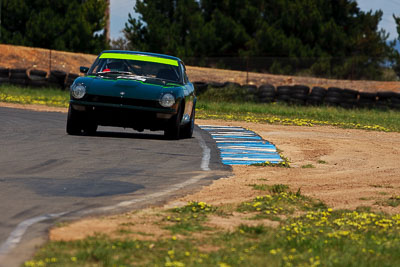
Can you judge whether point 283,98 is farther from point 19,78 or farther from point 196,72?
point 196,72

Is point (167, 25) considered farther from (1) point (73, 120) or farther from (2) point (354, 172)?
(2) point (354, 172)

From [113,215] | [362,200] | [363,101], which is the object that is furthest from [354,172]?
[363,101]

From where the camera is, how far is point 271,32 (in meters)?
51.8

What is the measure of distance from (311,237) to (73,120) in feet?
29.5

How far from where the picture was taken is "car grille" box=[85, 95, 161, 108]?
13984 millimetres

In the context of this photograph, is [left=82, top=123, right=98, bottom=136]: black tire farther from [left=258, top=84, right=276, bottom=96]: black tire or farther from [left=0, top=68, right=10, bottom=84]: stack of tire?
[left=0, top=68, right=10, bottom=84]: stack of tire

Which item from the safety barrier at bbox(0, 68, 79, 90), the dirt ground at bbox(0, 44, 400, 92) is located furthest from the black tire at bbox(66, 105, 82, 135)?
the dirt ground at bbox(0, 44, 400, 92)

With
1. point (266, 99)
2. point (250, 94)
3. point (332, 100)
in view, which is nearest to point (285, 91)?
point (266, 99)

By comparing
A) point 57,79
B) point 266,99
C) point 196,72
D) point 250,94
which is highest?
point 196,72

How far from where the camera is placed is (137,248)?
18.6ft

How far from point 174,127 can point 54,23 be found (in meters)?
37.4

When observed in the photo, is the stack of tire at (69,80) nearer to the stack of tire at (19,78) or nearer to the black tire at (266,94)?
the stack of tire at (19,78)

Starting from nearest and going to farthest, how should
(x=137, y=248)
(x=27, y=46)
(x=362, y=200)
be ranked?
(x=137, y=248), (x=362, y=200), (x=27, y=46)

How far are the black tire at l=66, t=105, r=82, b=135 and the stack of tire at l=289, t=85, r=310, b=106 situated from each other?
20564 mm
